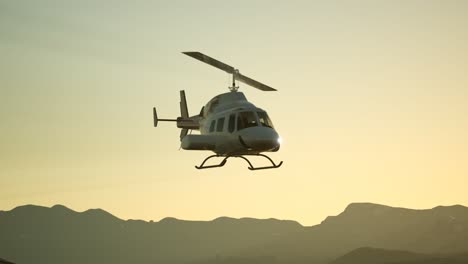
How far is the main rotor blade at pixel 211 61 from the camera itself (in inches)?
1436

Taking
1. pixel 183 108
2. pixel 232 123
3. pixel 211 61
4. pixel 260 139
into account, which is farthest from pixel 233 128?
pixel 183 108

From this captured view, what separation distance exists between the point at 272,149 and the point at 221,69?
23.0 feet

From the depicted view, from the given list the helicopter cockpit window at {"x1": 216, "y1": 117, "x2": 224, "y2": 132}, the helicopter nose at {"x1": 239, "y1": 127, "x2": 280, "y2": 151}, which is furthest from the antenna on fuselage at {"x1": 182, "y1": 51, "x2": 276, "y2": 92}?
the helicopter nose at {"x1": 239, "y1": 127, "x2": 280, "y2": 151}

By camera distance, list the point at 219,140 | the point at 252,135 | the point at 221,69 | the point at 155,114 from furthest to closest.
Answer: the point at 155,114 → the point at 221,69 → the point at 219,140 → the point at 252,135

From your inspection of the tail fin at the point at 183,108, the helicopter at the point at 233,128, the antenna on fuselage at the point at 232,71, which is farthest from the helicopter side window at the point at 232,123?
the tail fin at the point at 183,108

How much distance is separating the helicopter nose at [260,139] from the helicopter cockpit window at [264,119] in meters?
0.62

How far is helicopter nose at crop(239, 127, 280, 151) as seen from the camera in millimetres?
32406

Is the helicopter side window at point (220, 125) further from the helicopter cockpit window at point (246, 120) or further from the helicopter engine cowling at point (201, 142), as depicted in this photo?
the helicopter cockpit window at point (246, 120)

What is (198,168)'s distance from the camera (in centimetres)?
3512

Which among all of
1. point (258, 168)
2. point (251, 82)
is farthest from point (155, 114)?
point (258, 168)

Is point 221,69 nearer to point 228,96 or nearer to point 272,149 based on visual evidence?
point 228,96

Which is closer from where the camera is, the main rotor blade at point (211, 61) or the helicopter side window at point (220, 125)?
the helicopter side window at point (220, 125)

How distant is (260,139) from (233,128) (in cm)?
210

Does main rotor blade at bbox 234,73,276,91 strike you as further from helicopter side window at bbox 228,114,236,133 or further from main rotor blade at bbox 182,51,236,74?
helicopter side window at bbox 228,114,236,133
